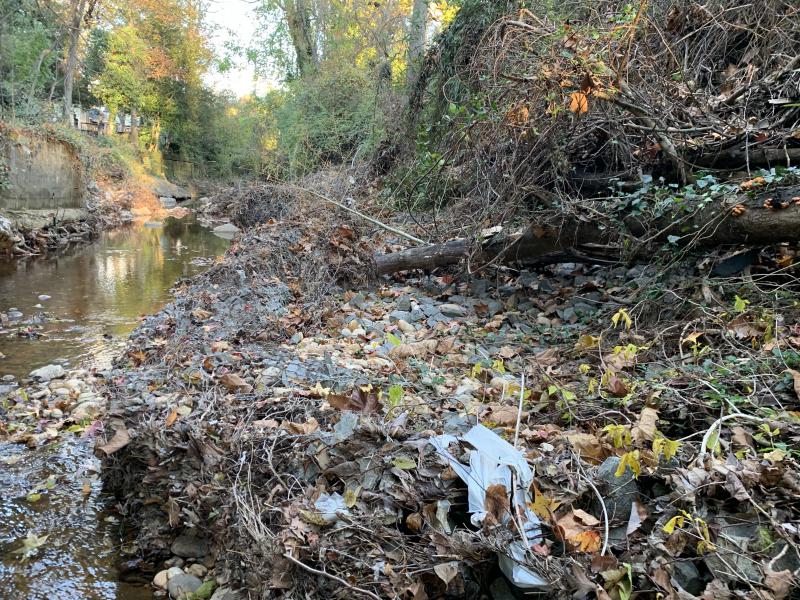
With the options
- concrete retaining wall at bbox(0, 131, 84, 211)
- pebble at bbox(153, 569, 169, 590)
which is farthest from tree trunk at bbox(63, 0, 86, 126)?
pebble at bbox(153, 569, 169, 590)

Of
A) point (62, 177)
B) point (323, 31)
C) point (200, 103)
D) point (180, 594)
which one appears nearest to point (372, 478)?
point (180, 594)

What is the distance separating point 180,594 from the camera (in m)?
2.39

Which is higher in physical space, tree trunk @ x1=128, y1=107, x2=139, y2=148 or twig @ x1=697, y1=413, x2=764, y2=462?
tree trunk @ x1=128, y1=107, x2=139, y2=148

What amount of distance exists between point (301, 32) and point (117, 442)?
16448 millimetres

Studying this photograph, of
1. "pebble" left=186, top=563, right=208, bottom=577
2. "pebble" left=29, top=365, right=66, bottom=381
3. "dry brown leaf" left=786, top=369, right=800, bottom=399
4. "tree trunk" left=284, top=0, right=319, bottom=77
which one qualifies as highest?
"tree trunk" left=284, top=0, right=319, bottom=77

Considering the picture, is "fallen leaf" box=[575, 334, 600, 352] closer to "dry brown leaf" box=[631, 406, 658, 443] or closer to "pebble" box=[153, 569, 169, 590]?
"dry brown leaf" box=[631, 406, 658, 443]

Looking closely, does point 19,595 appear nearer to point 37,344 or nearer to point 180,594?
point 180,594

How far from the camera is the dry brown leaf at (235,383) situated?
129 inches

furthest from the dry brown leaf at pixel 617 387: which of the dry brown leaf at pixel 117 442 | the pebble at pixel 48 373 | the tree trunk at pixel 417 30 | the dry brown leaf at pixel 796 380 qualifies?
the tree trunk at pixel 417 30

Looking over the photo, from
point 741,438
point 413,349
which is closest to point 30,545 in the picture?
point 413,349

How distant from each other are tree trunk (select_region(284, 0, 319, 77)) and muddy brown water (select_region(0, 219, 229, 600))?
698 centimetres

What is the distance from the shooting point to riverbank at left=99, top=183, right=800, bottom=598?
1794mm

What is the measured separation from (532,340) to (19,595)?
135 inches

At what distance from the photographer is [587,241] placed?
4.57 metres
